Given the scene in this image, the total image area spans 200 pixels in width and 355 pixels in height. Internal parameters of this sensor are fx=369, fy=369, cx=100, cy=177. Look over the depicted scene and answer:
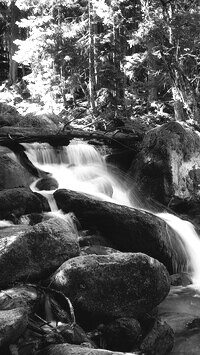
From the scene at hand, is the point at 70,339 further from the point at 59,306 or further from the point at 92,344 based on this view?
the point at 59,306

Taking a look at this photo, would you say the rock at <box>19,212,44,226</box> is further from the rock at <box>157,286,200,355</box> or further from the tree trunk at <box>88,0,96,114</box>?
the tree trunk at <box>88,0,96,114</box>

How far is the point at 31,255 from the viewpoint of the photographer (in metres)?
4.64

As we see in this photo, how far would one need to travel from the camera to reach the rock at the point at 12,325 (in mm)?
3238

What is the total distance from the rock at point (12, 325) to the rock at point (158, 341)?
1.58m

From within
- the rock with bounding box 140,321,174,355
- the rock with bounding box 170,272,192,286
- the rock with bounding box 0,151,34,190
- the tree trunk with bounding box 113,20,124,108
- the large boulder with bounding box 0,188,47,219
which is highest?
the tree trunk with bounding box 113,20,124,108

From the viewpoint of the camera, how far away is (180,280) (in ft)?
22.6

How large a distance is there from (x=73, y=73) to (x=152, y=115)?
5.28m

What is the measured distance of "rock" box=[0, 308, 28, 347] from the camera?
3238mm

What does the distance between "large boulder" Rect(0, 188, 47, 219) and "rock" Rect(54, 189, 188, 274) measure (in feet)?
1.80

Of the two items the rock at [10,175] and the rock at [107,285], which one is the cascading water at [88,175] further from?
the rock at [107,285]

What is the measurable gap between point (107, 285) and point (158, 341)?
894 millimetres

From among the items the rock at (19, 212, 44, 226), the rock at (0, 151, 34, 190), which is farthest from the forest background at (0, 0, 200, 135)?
the rock at (19, 212, 44, 226)

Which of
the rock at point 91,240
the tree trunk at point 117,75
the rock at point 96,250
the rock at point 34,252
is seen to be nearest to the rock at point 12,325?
the rock at point 34,252

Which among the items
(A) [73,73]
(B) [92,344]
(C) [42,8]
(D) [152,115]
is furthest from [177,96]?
(B) [92,344]
